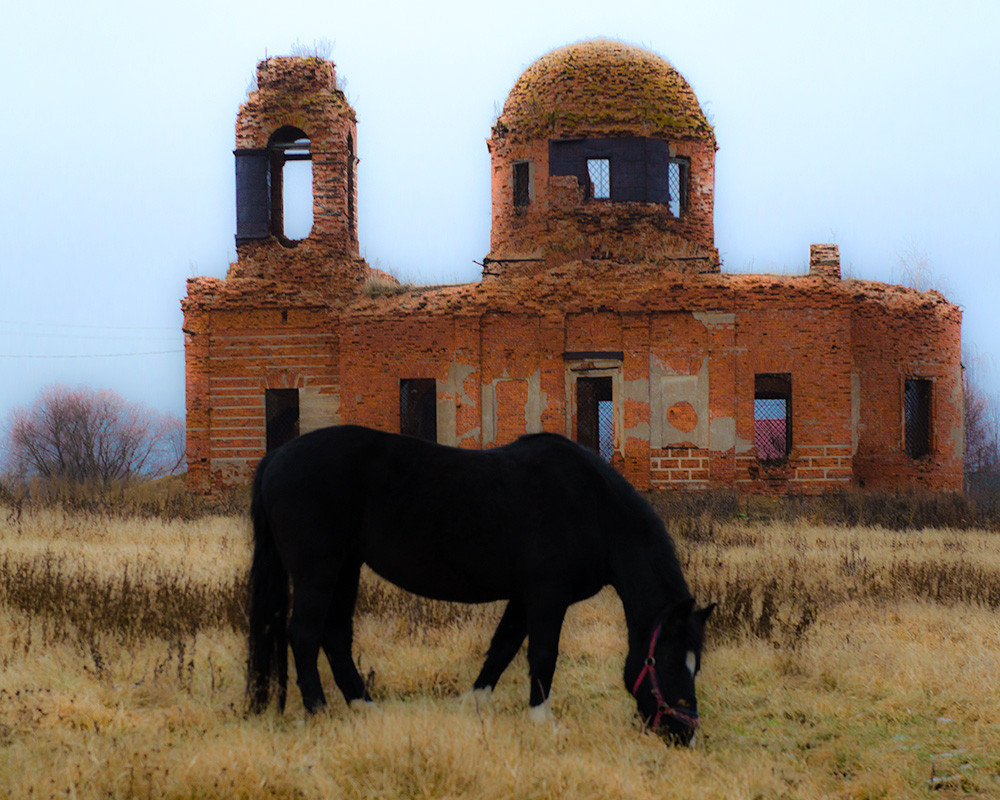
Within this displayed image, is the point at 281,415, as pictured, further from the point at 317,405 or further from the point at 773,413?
the point at 773,413

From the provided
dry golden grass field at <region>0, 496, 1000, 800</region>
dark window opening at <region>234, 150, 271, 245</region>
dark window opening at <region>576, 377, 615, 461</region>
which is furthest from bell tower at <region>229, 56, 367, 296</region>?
dry golden grass field at <region>0, 496, 1000, 800</region>

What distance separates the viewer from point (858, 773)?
437 cm

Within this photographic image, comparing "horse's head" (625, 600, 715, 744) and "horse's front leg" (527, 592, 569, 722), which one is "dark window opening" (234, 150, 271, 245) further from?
"horse's head" (625, 600, 715, 744)

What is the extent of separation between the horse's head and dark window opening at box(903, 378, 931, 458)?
53.9 feet

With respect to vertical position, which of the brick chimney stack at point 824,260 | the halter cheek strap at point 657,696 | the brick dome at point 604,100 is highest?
the brick dome at point 604,100

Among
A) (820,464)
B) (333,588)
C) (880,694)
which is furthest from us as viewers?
(820,464)

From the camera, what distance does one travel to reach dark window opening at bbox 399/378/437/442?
20484 millimetres

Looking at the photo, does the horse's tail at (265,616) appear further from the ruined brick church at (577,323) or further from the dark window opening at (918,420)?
the dark window opening at (918,420)

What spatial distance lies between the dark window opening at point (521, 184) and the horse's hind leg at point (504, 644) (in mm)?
16336

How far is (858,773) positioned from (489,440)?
1413 centimetres

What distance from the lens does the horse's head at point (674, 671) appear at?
4223mm

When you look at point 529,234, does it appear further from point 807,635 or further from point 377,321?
point 807,635

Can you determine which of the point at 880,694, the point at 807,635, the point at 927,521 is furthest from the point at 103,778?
the point at 927,521

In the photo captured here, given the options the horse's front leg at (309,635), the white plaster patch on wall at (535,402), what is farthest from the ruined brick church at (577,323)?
the horse's front leg at (309,635)
